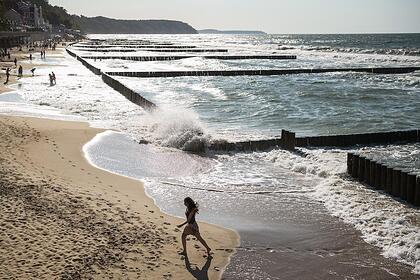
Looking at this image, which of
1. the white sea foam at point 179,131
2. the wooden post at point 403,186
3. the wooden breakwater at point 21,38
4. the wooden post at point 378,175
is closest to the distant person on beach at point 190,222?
the wooden post at point 403,186

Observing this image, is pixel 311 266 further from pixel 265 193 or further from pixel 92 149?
pixel 92 149

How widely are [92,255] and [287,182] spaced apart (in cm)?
805

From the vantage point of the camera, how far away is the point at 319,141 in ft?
68.6

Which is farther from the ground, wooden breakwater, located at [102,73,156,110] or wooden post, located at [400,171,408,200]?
wooden breakwater, located at [102,73,156,110]

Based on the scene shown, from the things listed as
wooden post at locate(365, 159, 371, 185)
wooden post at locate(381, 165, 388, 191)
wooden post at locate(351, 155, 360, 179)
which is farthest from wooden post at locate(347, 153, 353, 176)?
wooden post at locate(381, 165, 388, 191)

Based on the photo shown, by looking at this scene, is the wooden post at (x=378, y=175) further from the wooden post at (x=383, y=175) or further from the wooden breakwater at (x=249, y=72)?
the wooden breakwater at (x=249, y=72)

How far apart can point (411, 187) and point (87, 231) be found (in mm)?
8554

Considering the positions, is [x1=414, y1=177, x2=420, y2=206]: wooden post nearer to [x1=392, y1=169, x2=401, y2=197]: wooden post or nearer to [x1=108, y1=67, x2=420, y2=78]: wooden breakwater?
[x1=392, y1=169, x2=401, y2=197]: wooden post

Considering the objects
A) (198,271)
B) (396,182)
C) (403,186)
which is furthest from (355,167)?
(198,271)

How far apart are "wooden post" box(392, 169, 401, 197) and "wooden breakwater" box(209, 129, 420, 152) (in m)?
6.51

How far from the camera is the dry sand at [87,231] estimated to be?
860 centimetres

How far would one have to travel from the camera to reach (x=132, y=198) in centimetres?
1319

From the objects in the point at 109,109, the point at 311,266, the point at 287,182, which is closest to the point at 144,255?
the point at 311,266

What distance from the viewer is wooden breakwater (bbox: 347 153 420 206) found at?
42.9 feet
